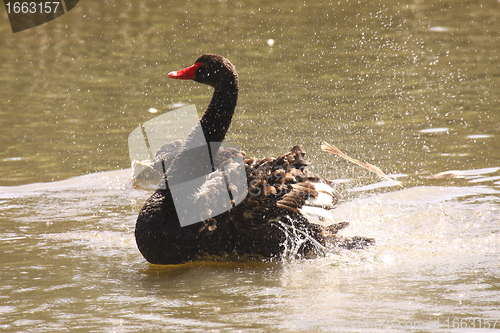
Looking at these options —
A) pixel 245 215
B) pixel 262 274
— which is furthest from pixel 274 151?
pixel 262 274

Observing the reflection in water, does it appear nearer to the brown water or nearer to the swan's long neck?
the brown water

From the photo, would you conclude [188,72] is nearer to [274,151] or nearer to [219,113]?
[219,113]

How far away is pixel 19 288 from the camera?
4.38m

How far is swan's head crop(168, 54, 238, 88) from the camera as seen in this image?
5137 millimetres

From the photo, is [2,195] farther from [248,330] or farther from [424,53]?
[424,53]

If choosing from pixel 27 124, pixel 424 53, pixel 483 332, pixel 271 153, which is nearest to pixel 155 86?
pixel 27 124

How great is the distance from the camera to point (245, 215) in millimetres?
4621

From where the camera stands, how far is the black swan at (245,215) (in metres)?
4.60

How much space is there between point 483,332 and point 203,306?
1576 mm

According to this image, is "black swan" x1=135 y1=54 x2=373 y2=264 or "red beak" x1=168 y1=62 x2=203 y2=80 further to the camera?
"red beak" x1=168 y1=62 x2=203 y2=80

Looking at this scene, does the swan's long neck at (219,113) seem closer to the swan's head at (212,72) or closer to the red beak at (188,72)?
the swan's head at (212,72)

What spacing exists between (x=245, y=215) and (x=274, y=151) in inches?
109

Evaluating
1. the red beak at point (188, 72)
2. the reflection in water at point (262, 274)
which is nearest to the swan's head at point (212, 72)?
the red beak at point (188, 72)

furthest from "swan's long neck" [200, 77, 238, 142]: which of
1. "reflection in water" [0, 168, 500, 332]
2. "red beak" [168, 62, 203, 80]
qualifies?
"reflection in water" [0, 168, 500, 332]
